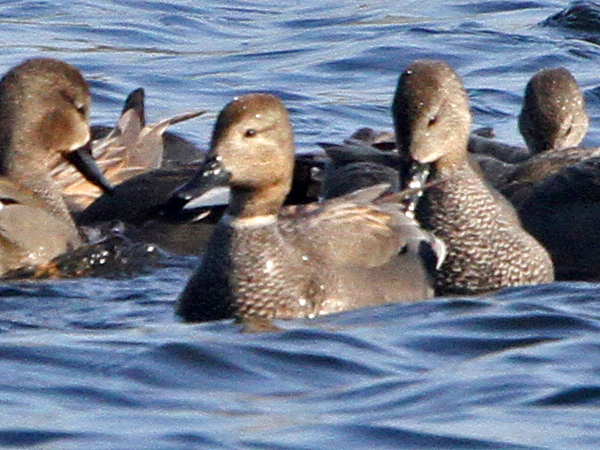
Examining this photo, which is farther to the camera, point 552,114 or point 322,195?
point 552,114

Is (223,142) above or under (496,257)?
above

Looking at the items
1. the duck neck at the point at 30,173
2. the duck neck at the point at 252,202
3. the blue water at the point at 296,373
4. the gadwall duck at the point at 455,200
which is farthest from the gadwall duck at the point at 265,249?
the duck neck at the point at 30,173

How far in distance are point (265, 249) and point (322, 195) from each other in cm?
216

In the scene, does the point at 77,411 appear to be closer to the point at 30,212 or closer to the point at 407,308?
the point at 407,308

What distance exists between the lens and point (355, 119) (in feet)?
45.8

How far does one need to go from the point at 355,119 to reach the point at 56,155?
13.1 feet

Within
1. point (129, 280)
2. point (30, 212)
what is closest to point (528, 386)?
point (129, 280)

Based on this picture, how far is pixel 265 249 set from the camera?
8047 millimetres

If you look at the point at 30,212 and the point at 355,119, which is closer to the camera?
the point at 30,212

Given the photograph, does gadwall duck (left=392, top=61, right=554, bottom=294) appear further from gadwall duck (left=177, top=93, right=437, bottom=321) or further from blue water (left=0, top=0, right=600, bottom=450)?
gadwall duck (left=177, top=93, right=437, bottom=321)

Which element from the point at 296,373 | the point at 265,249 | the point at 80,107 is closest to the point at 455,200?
the point at 265,249

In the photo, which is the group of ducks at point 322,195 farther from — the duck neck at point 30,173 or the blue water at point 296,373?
the blue water at point 296,373

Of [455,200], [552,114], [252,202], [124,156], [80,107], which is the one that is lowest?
[124,156]

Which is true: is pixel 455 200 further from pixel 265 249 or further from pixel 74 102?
pixel 74 102
